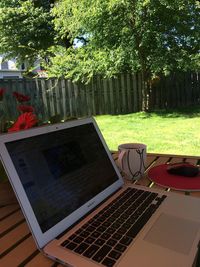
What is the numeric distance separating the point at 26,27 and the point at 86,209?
34.3 ft

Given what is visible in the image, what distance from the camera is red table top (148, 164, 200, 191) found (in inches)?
40.2

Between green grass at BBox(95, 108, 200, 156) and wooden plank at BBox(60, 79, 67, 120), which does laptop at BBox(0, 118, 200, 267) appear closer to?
green grass at BBox(95, 108, 200, 156)

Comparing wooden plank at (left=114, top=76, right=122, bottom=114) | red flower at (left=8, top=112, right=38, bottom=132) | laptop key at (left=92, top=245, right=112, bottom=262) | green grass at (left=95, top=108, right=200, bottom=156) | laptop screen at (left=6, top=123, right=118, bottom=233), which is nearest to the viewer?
laptop key at (left=92, top=245, right=112, bottom=262)

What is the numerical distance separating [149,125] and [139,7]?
2.44m

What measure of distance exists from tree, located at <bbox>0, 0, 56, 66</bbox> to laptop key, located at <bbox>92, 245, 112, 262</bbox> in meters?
10.1

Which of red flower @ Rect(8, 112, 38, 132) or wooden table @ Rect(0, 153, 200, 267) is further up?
red flower @ Rect(8, 112, 38, 132)

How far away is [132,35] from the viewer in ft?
20.7

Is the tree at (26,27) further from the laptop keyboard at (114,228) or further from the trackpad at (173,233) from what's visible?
the trackpad at (173,233)

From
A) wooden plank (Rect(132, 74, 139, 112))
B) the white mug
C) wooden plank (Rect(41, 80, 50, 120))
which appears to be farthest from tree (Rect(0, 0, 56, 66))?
the white mug

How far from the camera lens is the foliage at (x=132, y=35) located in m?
6.06

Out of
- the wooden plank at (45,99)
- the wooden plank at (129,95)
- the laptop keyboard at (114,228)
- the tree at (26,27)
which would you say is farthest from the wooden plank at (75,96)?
the laptop keyboard at (114,228)

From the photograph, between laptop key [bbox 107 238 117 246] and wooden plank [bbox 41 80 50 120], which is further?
wooden plank [bbox 41 80 50 120]

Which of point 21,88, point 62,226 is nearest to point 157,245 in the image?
point 62,226

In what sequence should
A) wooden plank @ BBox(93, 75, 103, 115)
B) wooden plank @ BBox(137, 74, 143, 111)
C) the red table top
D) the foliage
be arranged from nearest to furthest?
the red table top < the foliage < wooden plank @ BBox(93, 75, 103, 115) < wooden plank @ BBox(137, 74, 143, 111)
